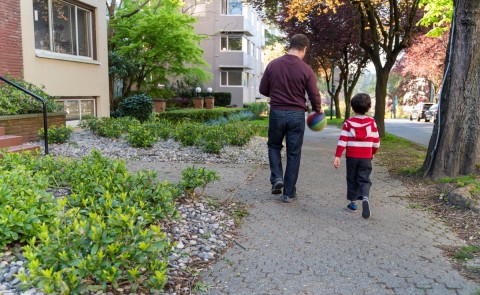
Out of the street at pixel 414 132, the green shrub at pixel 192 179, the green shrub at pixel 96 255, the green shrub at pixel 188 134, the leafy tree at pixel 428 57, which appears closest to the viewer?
the green shrub at pixel 96 255

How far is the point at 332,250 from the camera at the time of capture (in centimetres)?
389

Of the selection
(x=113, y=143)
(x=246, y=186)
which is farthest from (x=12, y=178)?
(x=113, y=143)

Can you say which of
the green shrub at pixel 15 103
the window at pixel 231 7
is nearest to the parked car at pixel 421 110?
the window at pixel 231 7

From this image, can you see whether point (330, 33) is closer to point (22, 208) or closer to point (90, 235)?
point (22, 208)

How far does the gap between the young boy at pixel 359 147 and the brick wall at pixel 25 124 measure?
245 inches

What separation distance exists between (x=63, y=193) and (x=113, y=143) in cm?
515

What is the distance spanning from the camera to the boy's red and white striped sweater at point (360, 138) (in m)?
5.03

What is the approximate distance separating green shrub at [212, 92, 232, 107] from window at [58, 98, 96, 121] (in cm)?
2151

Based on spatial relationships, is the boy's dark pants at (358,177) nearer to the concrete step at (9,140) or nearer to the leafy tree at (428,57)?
the concrete step at (9,140)

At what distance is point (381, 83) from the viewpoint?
1484 cm

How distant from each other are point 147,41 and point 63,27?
8.06 meters

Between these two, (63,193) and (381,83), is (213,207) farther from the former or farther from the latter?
(381,83)

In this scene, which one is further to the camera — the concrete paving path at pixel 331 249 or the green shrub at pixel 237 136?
the green shrub at pixel 237 136

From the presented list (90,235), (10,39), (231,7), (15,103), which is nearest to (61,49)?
(10,39)
